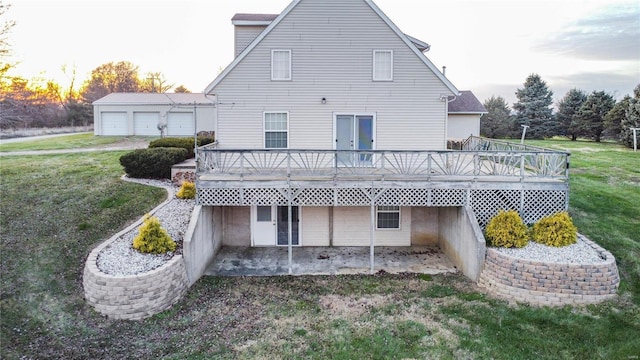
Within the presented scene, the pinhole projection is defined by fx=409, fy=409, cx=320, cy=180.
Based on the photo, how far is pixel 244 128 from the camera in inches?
557

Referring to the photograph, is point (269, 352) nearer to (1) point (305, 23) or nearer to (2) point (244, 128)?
(2) point (244, 128)

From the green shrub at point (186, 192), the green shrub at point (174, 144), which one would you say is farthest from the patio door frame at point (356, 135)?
the green shrub at point (174, 144)

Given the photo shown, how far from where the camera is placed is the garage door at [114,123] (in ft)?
105

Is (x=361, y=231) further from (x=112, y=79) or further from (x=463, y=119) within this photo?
(x=112, y=79)

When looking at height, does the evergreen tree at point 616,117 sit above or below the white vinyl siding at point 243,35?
below

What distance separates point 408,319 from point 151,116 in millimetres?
28854

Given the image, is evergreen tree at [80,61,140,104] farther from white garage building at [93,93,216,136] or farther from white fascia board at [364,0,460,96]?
white fascia board at [364,0,460,96]

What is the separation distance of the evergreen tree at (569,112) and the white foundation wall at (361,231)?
29.2 metres

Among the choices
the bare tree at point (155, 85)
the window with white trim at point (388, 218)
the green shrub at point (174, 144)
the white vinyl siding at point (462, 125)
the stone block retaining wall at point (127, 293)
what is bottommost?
the stone block retaining wall at point (127, 293)

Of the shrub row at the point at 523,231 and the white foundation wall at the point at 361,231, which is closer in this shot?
the shrub row at the point at 523,231

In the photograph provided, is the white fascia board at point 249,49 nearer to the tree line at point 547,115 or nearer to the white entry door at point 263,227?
the white entry door at point 263,227

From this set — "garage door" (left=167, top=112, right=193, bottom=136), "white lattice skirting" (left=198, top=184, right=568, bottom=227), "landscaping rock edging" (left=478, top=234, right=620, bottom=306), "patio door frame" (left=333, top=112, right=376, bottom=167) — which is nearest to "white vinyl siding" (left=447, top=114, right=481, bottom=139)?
"patio door frame" (left=333, top=112, right=376, bottom=167)

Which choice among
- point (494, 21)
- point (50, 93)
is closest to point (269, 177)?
point (494, 21)

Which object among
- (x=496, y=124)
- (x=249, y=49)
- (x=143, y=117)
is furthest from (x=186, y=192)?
(x=496, y=124)
